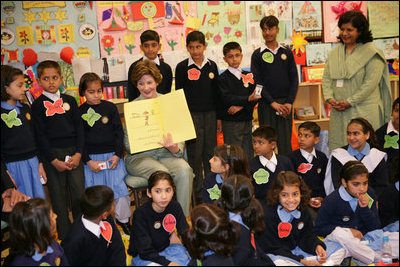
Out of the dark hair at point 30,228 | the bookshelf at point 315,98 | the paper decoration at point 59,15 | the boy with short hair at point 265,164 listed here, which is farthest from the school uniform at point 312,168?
the paper decoration at point 59,15

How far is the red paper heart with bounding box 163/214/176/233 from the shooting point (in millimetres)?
2832

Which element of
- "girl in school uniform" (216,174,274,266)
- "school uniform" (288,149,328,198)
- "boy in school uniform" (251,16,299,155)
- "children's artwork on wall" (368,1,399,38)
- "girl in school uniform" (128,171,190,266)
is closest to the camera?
"girl in school uniform" (216,174,274,266)

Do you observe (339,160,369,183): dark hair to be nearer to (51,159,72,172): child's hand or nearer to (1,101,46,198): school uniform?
(51,159,72,172): child's hand

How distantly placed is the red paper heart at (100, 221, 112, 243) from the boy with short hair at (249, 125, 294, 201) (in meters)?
1.38

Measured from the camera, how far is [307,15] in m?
6.03

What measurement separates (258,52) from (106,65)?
91.7 inches

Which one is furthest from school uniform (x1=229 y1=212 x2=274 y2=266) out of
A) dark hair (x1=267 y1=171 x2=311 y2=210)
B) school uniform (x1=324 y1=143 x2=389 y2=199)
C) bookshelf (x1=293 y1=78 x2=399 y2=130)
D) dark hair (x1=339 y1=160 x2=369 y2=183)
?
bookshelf (x1=293 y1=78 x2=399 y2=130)

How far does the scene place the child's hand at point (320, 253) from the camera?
2.71 meters

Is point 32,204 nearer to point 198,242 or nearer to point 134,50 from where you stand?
point 198,242

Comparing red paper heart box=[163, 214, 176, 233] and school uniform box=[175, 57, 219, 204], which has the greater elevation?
A: school uniform box=[175, 57, 219, 204]

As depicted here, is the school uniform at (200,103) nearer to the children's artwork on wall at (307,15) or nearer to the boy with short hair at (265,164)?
the boy with short hair at (265,164)

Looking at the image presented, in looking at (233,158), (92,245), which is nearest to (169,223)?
(92,245)

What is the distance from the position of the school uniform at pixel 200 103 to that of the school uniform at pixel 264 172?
2.17 ft

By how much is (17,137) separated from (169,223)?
4.53 ft
